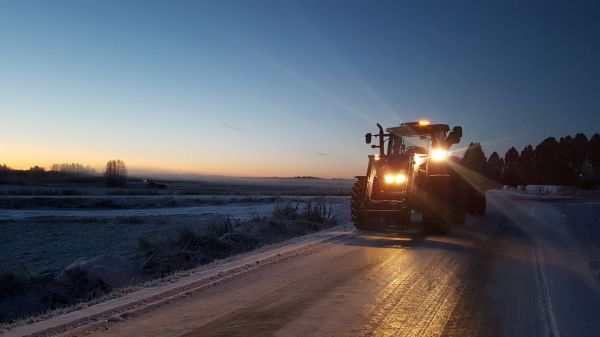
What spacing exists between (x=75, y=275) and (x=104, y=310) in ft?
19.7

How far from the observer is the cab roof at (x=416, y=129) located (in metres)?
17.0

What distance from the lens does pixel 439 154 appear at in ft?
55.3

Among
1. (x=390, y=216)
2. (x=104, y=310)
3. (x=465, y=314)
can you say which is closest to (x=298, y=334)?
(x=465, y=314)

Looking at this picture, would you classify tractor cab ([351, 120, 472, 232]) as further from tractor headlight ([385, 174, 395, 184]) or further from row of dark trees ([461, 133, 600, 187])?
row of dark trees ([461, 133, 600, 187])

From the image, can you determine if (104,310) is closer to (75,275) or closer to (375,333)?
(375,333)

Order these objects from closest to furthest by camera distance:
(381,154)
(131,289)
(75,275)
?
1. (131,289)
2. (75,275)
3. (381,154)

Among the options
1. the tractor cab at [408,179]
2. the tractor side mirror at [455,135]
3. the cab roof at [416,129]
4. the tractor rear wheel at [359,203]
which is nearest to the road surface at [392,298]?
the tractor cab at [408,179]

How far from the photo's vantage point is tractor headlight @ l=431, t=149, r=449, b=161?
16.6 m

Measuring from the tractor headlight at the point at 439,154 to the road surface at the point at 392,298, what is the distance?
5.15 metres

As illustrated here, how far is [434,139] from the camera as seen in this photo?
667 inches

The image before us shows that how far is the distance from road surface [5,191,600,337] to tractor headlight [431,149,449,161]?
5.15m

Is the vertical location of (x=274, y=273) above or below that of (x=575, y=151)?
below

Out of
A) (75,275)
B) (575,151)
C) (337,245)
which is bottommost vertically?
(75,275)

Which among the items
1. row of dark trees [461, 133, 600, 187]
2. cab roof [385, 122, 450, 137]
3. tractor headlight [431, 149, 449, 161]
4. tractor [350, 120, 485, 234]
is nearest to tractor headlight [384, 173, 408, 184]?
tractor [350, 120, 485, 234]
